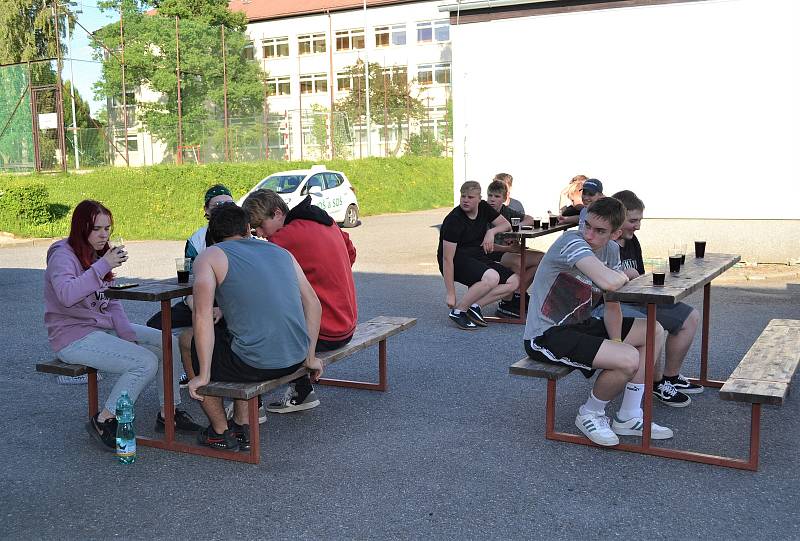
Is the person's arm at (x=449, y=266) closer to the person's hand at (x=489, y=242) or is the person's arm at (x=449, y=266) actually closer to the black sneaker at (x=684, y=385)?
the person's hand at (x=489, y=242)

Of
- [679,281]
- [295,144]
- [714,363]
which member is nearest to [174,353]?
[679,281]

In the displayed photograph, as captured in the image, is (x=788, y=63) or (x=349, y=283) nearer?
(x=349, y=283)

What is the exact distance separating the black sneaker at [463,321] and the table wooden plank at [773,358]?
3050 mm

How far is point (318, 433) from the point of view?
529 cm

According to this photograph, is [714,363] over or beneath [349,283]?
beneath

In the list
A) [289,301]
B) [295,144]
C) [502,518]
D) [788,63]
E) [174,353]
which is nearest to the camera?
[502,518]

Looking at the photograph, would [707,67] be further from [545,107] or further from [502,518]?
[502,518]

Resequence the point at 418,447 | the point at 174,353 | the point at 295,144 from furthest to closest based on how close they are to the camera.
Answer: the point at 295,144, the point at 174,353, the point at 418,447

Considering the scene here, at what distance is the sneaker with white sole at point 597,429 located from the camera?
4.88 metres

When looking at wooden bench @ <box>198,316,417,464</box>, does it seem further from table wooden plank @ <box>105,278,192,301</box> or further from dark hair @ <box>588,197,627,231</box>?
dark hair @ <box>588,197,627,231</box>

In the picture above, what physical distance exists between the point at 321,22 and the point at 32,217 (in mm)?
38118

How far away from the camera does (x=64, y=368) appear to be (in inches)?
192

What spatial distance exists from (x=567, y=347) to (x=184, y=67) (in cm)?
2832

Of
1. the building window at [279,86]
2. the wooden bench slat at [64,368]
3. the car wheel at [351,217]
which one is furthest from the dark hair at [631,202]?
the building window at [279,86]
